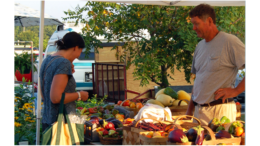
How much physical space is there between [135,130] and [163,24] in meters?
3.57

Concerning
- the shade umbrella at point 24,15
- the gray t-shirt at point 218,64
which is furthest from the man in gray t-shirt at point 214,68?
the shade umbrella at point 24,15

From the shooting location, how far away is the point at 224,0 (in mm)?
3443

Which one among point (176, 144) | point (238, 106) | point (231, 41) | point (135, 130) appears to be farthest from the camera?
point (238, 106)

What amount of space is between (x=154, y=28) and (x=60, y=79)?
3714 millimetres

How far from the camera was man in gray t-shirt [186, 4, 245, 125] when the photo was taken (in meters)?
2.31

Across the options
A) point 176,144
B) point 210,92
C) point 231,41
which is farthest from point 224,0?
point 176,144

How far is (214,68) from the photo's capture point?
2357 mm

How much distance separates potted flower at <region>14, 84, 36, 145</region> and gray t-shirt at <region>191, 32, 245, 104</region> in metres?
2.32

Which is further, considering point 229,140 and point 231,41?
point 231,41

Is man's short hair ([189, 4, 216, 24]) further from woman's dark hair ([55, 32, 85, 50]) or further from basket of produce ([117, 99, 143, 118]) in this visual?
basket of produce ([117, 99, 143, 118])

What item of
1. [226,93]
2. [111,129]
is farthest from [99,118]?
[226,93]

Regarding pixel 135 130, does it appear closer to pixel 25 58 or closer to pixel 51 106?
pixel 51 106

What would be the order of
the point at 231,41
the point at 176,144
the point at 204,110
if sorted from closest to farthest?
the point at 176,144
the point at 231,41
the point at 204,110
